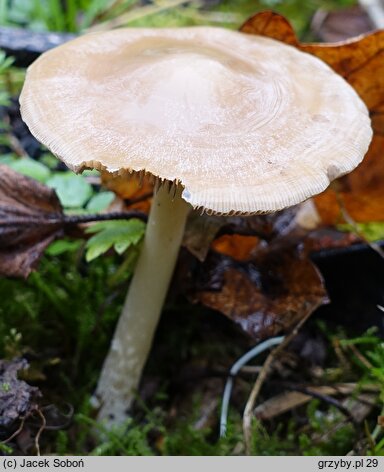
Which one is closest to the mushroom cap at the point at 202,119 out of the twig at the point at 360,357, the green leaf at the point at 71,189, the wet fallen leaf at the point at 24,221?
the wet fallen leaf at the point at 24,221

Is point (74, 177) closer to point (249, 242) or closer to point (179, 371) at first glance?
point (249, 242)

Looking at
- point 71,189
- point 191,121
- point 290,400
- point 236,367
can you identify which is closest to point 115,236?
point 71,189

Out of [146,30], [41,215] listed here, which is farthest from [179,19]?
[41,215]

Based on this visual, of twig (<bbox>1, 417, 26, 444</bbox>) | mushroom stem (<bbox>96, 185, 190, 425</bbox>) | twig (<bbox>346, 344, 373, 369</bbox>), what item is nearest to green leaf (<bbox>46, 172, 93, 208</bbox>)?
mushroom stem (<bbox>96, 185, 190, 425</bbox>)

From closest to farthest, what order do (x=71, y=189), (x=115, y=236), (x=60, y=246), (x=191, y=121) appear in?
1. (x=191, y=121)
2. (x=115, y=236)
3. (x=60, y=246)
4. (x=71, y=189)

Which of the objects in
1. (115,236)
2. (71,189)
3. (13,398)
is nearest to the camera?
(13,398)

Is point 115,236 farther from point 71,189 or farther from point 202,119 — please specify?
point 202,119

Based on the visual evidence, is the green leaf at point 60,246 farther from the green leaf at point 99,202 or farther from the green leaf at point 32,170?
the green leaf at point 32,170
